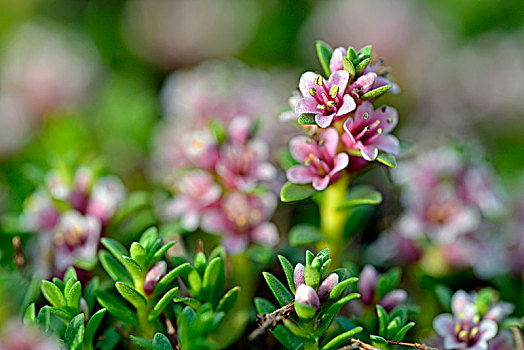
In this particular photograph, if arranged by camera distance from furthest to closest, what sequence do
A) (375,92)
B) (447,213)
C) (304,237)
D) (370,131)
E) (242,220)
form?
(447,213), (242,220), (304,237), (370,131), (375,92)

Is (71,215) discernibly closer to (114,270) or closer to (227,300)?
(114,270)

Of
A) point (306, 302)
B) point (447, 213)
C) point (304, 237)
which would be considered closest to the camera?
point (306, 302)

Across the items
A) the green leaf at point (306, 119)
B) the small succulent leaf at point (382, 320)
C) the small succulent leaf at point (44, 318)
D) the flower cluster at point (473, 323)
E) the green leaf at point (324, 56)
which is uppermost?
the green leaf at point (324, 56)

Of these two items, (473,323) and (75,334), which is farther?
(473,323)

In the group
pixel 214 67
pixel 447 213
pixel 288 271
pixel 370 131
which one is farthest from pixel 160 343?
pixel 214 67

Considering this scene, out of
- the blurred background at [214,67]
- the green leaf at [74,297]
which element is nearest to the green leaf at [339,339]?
the green leaf at [74,297]

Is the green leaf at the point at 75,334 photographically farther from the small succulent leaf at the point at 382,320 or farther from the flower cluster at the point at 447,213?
the flower cluster at the point at 447,213

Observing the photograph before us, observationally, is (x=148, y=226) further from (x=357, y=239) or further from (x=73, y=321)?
(x=357, y=239)
